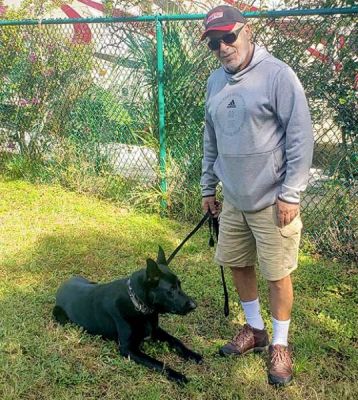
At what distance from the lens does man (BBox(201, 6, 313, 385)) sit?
7.75 feet

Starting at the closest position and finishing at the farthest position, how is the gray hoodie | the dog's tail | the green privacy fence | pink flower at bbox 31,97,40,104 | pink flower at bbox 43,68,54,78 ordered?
the gray hoodie → the dog's tail → the green privacy fence → pink flower at bbox 43,68,54,78 → pink flower at bbox 31,97,40,104

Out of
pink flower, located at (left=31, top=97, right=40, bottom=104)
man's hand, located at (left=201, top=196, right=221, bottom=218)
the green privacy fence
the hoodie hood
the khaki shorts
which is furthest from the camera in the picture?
pink flower, located at (left=31, top=97, right=40, bottom=104)

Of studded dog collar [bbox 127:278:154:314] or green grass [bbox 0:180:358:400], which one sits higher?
studded dog collar [bbox 127:278:154:314]

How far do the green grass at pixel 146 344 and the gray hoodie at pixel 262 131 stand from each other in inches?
40.1

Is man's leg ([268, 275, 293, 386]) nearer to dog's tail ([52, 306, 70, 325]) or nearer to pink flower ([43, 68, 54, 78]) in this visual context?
dog's tail ([52, 306, 70, 325])

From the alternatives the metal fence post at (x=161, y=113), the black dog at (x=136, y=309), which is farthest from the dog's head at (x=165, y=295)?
the metal fence post at (x=161, y=113)

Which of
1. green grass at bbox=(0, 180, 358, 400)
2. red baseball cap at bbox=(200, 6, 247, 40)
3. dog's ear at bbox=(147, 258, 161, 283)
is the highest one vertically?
red baseball cap at bbox=(200, 6, 247, 40)

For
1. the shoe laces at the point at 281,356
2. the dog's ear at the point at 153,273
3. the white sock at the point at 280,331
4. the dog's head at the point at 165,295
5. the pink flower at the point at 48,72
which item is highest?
the pink flower at the point at 48,72

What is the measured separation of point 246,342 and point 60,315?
1.24 m

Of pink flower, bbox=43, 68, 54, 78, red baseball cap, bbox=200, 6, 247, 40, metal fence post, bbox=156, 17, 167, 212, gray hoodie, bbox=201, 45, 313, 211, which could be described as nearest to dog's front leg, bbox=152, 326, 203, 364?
gray hoodie, bbox=201, 45, 313, 211

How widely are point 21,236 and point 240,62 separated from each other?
3206mm

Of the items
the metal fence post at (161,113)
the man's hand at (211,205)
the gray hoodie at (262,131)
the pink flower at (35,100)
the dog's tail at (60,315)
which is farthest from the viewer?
the pink flower at (35,100)

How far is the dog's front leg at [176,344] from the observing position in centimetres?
298

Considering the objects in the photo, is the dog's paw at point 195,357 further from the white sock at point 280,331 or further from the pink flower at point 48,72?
the pink flower at point 48,72
